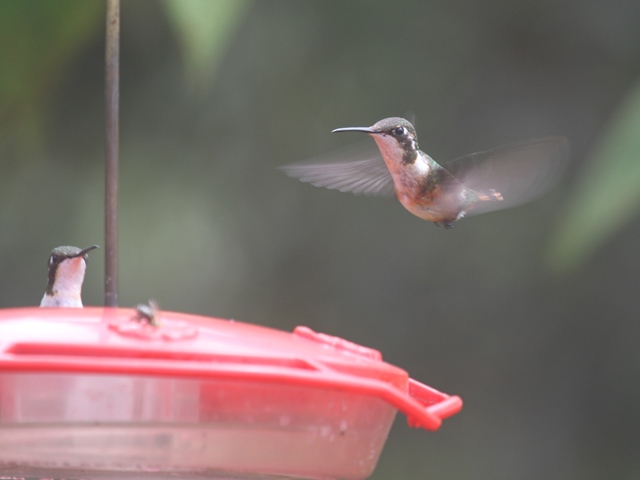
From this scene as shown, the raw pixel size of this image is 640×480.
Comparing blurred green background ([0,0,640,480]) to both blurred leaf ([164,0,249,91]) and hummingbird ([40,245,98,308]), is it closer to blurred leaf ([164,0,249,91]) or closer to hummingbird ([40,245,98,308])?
blurred leaf ([164,0,249,91])

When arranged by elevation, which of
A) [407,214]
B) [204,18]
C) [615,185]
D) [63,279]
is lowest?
[63,279]

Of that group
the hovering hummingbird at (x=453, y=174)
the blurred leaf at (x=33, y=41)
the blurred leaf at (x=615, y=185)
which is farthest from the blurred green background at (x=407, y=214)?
the hovering hummingbird at (x=453, y=174)

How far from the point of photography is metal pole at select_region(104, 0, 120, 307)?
1576 mm

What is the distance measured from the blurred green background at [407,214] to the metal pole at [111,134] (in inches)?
105

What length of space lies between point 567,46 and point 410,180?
2898 mm

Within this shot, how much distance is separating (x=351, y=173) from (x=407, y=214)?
2492 millimetres

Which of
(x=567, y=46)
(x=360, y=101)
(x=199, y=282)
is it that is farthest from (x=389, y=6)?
(x=199, y=282)

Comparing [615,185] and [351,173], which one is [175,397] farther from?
[615,185]

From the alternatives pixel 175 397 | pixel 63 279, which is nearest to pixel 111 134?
pixel 175 397

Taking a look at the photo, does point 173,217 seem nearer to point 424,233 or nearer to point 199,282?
point 199,282

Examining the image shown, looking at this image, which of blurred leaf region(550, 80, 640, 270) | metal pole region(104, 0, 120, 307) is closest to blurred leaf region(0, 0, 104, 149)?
blurred leaf region(550, 80, 640, 270)

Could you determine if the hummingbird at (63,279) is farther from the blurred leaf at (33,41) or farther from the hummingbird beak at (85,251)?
the blurred leaf at (33,41)

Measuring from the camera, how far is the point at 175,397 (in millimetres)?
1300

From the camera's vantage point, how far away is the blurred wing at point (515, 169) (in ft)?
6.99
